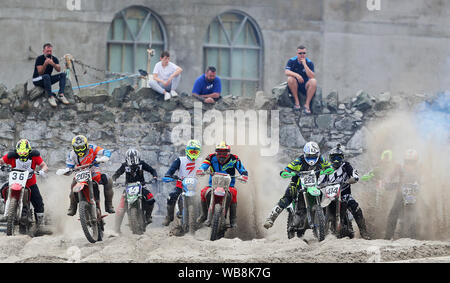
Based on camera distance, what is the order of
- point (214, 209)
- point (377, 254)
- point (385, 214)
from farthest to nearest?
point (385, 214), point (214, 209), point (377, 254)

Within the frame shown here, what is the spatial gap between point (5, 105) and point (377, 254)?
8.51 metres

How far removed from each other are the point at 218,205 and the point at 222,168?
1.00 meters

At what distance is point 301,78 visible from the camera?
21500mm

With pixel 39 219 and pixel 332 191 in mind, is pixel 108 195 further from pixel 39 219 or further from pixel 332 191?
pixel 332 191

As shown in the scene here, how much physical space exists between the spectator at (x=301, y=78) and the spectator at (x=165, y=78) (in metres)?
2.30

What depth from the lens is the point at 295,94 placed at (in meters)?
21.7

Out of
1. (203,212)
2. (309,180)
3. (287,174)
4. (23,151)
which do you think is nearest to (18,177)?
(23,151)

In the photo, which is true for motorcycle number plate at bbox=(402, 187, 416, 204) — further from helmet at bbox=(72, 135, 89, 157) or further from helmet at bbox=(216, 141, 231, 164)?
helmet at bbox=(72, 135, 89, 157)

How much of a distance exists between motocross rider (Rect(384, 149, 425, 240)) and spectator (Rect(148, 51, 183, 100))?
491 centimetres

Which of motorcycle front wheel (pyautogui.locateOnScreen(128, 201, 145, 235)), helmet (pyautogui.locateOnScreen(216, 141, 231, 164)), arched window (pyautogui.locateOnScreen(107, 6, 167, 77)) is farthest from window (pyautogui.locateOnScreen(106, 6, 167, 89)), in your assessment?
motorcycle front wheel (pyautogui.locateOnScreen(128, 201, 145, 235))

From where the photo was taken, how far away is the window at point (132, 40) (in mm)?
26969
